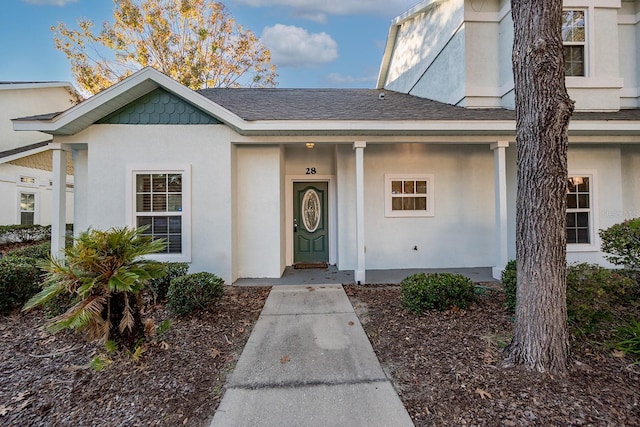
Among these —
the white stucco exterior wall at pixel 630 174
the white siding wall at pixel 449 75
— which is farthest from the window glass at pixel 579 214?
the white siding wall at pixel 449 75

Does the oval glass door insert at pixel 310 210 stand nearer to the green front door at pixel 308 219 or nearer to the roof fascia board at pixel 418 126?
the green front door at pixel 308 219

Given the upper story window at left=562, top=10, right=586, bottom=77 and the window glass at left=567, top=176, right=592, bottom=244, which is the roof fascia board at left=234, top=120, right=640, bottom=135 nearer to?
the window glass at left=567, top=176, right=592, bottom=244

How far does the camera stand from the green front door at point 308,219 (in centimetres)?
819

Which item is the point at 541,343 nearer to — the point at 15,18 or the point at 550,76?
the point at 550,76

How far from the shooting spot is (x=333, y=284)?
246 inches

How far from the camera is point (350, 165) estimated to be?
7477 millimetres

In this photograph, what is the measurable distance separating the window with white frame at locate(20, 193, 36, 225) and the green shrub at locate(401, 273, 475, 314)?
1513 cm

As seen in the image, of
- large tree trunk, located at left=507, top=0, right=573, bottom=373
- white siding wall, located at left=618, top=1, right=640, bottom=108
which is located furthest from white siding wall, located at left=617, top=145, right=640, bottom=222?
large tree trunk, located at left=507, top=0, right=573, bottom=373

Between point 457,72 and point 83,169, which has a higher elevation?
point 457,72

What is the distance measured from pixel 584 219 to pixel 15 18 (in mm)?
23275

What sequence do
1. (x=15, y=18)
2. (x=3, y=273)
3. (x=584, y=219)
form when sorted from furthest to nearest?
1. (x=15, y=18)
2. (x=584, y=219)
3. (x=3, y=273)

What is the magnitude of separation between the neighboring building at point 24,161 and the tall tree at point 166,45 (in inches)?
133

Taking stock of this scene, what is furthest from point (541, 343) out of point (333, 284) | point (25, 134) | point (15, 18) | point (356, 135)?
point (15, 18)

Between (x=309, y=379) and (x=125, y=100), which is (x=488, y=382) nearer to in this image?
(x=309, y=379)
